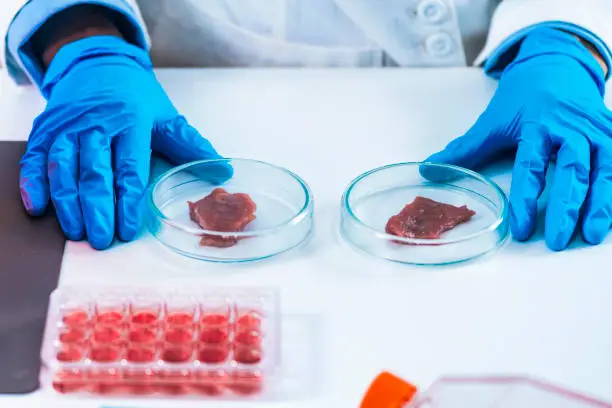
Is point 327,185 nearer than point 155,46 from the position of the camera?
Yes

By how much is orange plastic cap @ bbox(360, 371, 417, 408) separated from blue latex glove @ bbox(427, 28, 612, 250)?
1.49 ft

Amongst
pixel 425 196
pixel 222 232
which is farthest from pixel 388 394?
pixel 425 196

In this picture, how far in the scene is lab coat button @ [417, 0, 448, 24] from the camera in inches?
66.4

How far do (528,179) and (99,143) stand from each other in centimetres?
74

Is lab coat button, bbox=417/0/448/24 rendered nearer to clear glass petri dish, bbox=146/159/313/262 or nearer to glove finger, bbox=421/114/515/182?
glove finger, bbox=421/114/515/182

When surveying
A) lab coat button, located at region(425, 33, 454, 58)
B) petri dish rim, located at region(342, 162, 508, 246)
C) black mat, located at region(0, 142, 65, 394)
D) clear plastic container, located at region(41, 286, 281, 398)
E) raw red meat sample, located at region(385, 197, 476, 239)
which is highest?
lab coat button, located at region(425, 33, 454, 58)

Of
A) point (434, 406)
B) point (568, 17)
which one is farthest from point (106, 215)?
point (568, 17)

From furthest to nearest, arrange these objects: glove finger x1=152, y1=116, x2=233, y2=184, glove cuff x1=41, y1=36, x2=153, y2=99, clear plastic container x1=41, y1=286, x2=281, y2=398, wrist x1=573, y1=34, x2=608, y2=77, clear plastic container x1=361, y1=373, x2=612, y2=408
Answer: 1. wrist x1=573, y1=34, x2=608, y2=77
2. glove cuff x1=41, y1=36, x2=153, y2=99
3. glove finger x1=152, y1=116, x2=233, y2=184
4. clear plastic container x1=41, y1=286, x2=281, y2=398
5. clear plastic container x1=361, y1=373, x2=612, y2=408

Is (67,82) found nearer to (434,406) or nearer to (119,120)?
(119,120)

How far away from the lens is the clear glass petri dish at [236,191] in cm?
121

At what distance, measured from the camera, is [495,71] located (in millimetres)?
1741

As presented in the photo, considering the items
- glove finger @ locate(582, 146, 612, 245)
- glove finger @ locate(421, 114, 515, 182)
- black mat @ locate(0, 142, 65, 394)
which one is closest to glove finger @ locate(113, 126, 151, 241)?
black mat @ locate(0, 142, 65, 394)

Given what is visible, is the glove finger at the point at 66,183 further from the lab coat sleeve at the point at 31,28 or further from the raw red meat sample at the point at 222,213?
the lab coat sleeve at the point at 31,28

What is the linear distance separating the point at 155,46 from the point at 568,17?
3.07 feet
